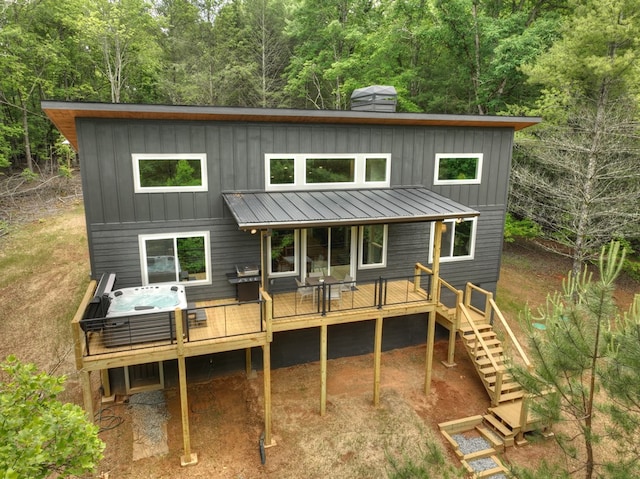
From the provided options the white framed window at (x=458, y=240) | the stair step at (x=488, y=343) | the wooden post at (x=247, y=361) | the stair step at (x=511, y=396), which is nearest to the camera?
the stair step at (x=511, y=396)

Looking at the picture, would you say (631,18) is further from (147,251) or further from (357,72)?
(147,251)

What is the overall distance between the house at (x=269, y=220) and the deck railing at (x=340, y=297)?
6 centimetres

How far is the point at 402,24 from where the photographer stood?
21.0m

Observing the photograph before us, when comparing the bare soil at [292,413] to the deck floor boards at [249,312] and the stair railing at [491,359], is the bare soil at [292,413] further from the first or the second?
the deck floor boards at [249,312]

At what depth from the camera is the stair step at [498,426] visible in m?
8.77

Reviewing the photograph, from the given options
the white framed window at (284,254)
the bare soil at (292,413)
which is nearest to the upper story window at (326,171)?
the white framed window at (284,254)

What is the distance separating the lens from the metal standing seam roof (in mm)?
8352

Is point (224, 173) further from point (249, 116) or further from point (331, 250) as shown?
point (331, 250)

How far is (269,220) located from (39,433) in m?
5.31

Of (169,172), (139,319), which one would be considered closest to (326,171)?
(169,172)

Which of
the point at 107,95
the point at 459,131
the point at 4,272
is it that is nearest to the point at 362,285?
the point at 459,131

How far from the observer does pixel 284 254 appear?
10359 millimetres

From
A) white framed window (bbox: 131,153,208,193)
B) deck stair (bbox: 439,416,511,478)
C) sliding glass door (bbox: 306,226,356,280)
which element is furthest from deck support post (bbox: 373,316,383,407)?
white framed window (bbox: 131,153,208,193)

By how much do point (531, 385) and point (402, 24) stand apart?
20230 millimetres
